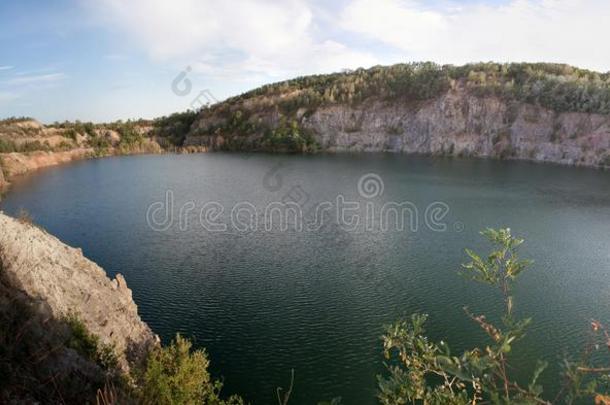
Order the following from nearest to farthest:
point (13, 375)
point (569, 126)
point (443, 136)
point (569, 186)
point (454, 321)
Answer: point (13, 375)
point (454, 321)
point (569, 186)
point (569, 126)
point (443, 136)

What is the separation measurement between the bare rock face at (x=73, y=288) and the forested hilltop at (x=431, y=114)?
85.4 meters

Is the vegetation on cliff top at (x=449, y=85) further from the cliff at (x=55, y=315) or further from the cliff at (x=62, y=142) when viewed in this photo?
the cliff at (x=55, y=315)

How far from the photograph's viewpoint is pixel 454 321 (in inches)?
913

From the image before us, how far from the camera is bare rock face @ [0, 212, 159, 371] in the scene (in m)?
16.9

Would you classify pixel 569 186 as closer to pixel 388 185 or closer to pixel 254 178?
pixel 388 185

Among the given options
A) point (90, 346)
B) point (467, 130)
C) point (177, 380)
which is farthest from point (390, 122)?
point (90, 346)

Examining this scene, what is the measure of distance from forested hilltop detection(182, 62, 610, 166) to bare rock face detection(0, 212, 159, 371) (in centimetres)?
8535

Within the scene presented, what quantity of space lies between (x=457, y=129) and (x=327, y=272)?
83.2 m

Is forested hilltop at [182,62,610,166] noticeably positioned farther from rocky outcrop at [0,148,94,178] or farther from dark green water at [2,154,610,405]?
dark green water at [2,154,610,405]

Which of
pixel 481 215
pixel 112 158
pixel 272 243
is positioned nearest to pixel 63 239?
pixel 272 243

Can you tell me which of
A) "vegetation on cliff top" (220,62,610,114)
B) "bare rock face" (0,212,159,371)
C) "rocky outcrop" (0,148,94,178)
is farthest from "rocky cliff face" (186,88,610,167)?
"bare rock face" (0,212,159,371)

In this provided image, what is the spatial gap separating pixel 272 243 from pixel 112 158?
270 ft

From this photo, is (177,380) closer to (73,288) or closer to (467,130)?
(73,288)

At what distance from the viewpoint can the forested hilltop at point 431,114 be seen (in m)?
86.9
